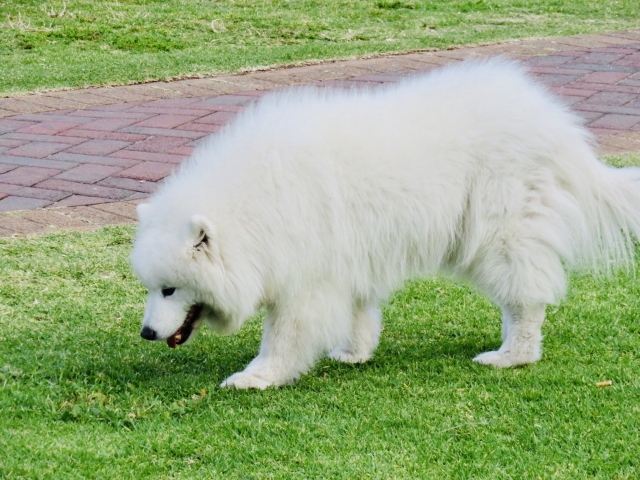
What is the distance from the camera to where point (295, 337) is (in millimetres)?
3850

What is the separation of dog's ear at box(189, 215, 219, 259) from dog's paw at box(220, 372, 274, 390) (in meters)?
0.56

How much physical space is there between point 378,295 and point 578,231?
895 millimetres

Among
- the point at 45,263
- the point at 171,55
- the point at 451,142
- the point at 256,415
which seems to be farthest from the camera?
the point at 171,55

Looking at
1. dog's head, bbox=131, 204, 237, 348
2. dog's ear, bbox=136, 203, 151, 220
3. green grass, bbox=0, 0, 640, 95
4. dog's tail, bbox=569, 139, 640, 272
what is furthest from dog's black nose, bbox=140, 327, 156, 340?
green grass, bbox=0, 0, 640, 95

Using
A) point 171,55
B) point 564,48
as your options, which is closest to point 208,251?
point 171,55

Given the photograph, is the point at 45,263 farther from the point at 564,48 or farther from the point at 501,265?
the point at 564,48

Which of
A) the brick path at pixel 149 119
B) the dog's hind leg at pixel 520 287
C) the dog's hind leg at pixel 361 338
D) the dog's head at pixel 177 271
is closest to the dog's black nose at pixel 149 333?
the dog's head at pixel 177 271

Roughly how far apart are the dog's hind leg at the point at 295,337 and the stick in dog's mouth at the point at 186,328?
0.25m

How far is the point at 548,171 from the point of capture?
3.93m

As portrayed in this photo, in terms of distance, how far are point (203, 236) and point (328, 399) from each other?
801mm

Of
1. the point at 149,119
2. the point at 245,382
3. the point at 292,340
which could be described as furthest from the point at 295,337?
the point at 149,119

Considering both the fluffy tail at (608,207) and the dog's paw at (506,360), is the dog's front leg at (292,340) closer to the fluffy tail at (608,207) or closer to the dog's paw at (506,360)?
the dog's paw at (506,360)

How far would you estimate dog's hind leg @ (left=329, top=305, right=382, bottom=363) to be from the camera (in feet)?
13.7

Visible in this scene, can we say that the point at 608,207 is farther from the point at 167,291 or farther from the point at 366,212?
the point at 167,291
